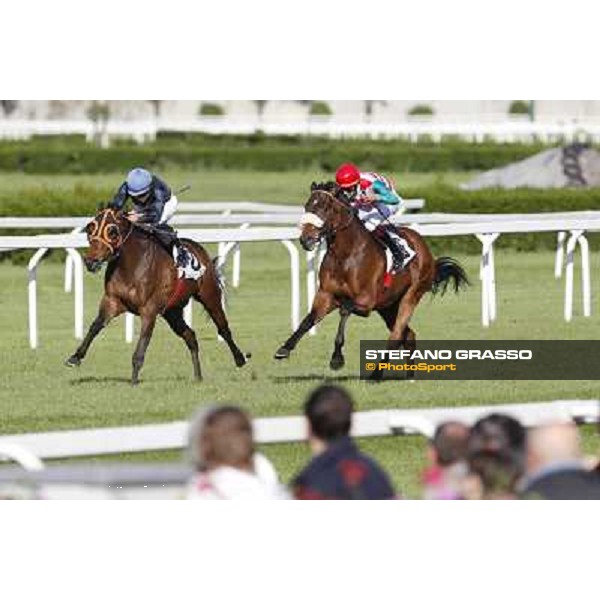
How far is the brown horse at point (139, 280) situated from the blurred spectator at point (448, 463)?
647 centimetres

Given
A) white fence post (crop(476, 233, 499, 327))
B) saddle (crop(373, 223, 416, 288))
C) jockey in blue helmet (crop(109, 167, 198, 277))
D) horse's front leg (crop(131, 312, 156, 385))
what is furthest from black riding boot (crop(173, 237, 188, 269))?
white fence post (crop(476, 233, 499, 327))

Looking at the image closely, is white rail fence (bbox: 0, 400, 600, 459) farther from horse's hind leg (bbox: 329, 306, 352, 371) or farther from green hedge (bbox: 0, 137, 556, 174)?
green hedge (bbox: 0, 137, 556, 174)

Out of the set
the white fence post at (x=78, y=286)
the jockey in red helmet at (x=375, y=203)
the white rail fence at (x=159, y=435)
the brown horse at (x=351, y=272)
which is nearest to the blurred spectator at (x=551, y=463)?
the white rail fence at (x=159, y=435)

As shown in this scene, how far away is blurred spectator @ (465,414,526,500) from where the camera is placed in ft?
17.3

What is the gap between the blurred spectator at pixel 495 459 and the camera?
5262mm

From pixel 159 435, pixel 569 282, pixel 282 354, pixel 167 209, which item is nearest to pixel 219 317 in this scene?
pixel 167 209

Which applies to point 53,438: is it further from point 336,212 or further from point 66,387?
point 336,212

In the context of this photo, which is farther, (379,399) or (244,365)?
(244,365)

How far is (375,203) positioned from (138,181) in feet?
4.41

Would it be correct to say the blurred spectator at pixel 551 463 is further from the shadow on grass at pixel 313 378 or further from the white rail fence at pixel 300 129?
the white rail fence at pixel 300 129

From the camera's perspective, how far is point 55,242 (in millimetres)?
13312

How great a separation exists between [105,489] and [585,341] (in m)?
9.06

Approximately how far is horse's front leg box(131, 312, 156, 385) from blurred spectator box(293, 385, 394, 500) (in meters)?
6.29

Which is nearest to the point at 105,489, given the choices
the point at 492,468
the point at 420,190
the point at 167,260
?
the point at 492,468
